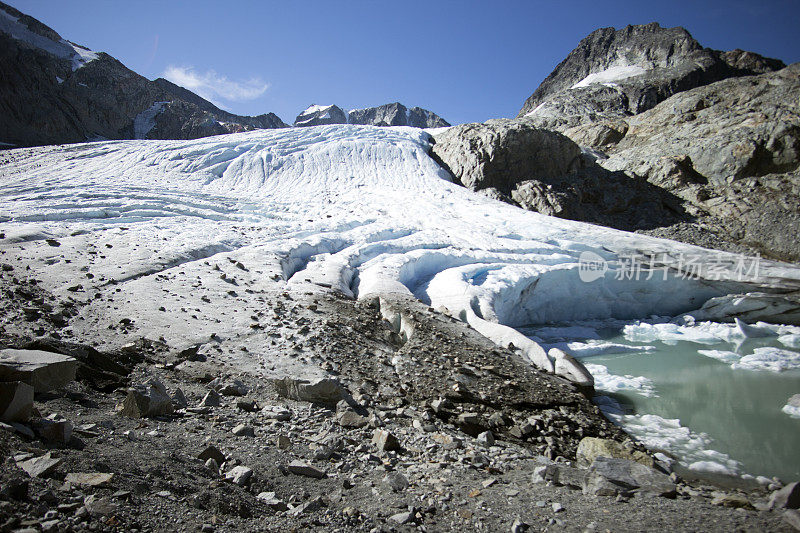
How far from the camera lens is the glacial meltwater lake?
18.2 ft

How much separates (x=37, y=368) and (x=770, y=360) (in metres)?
12.4

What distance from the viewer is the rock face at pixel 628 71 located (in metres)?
36.0

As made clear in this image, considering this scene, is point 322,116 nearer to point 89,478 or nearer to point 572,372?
point 572,372

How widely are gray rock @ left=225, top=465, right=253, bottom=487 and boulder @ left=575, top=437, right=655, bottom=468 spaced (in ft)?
10.8

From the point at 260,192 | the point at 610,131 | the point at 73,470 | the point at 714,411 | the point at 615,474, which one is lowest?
the point at 714,411

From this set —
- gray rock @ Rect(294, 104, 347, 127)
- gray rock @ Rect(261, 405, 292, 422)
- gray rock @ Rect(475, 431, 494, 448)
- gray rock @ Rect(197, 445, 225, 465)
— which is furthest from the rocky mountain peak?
gray rock @ Rect(197, 445, 225, 465)

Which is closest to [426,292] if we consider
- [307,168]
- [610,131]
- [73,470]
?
[73,470]

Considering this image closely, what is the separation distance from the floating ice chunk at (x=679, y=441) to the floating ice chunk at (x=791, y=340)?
21.7 ft

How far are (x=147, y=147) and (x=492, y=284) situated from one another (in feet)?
55.2

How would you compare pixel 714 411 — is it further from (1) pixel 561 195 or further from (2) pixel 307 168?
(2) pixel 307 168

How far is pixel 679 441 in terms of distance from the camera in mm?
5758

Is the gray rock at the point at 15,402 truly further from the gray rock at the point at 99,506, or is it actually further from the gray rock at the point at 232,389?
the gray rock at the point at 232,389

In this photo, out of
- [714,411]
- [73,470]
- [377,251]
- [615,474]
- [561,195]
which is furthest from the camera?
[561,195]

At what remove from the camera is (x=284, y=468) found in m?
3.22
